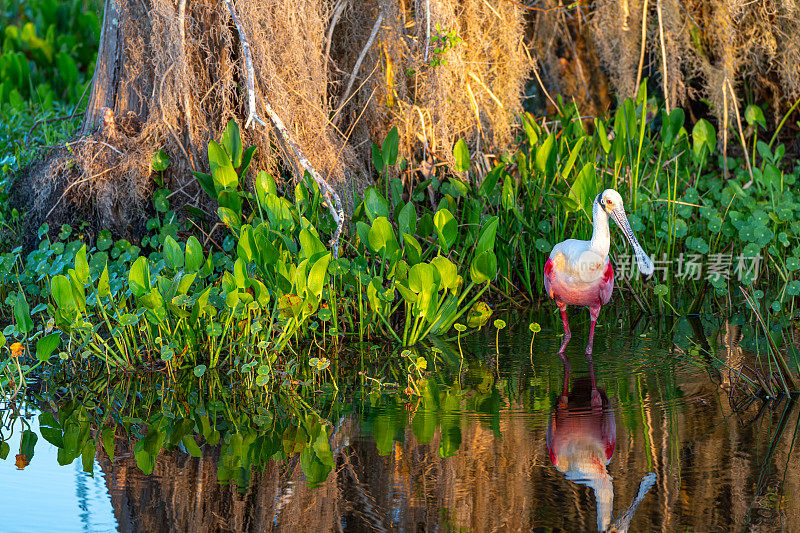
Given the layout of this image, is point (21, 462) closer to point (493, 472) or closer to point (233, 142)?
point (493, 472)

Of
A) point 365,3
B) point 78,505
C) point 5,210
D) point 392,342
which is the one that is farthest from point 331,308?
point 5,210

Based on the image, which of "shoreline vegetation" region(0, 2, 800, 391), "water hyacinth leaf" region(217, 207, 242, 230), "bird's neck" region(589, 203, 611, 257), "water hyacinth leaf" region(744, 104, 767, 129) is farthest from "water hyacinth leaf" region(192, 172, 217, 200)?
"water hyacinth leaf" region(744, 104, 767, 129)

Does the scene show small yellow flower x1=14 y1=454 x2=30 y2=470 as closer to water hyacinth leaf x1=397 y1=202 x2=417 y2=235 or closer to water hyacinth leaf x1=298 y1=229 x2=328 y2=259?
water hyacinth leaf x1=298 y1=229 x2=328 y2=259

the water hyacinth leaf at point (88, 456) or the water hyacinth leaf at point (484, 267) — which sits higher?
the water hyacinth leaf at point (484, 267)

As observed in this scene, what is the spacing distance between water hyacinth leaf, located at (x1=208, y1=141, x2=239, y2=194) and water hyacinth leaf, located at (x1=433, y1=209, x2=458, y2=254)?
1.17 meters

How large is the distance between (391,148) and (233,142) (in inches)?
35.5

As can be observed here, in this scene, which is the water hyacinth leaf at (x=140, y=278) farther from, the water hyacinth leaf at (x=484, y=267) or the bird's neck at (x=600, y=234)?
the bird's neck at (x=600, y=234)

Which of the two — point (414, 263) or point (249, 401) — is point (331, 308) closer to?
point (414, 263)

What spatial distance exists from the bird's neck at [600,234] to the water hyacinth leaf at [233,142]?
6.40 ft

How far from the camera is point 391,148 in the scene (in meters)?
5.62

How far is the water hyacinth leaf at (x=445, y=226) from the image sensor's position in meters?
4.80

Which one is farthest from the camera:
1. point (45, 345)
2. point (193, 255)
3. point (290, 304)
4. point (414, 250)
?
point (414, 250)

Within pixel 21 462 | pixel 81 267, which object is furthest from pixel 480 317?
pixel 21 462

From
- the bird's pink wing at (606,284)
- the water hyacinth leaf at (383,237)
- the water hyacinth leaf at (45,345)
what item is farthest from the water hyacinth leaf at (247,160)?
the bird's pink wing at (606,284)
